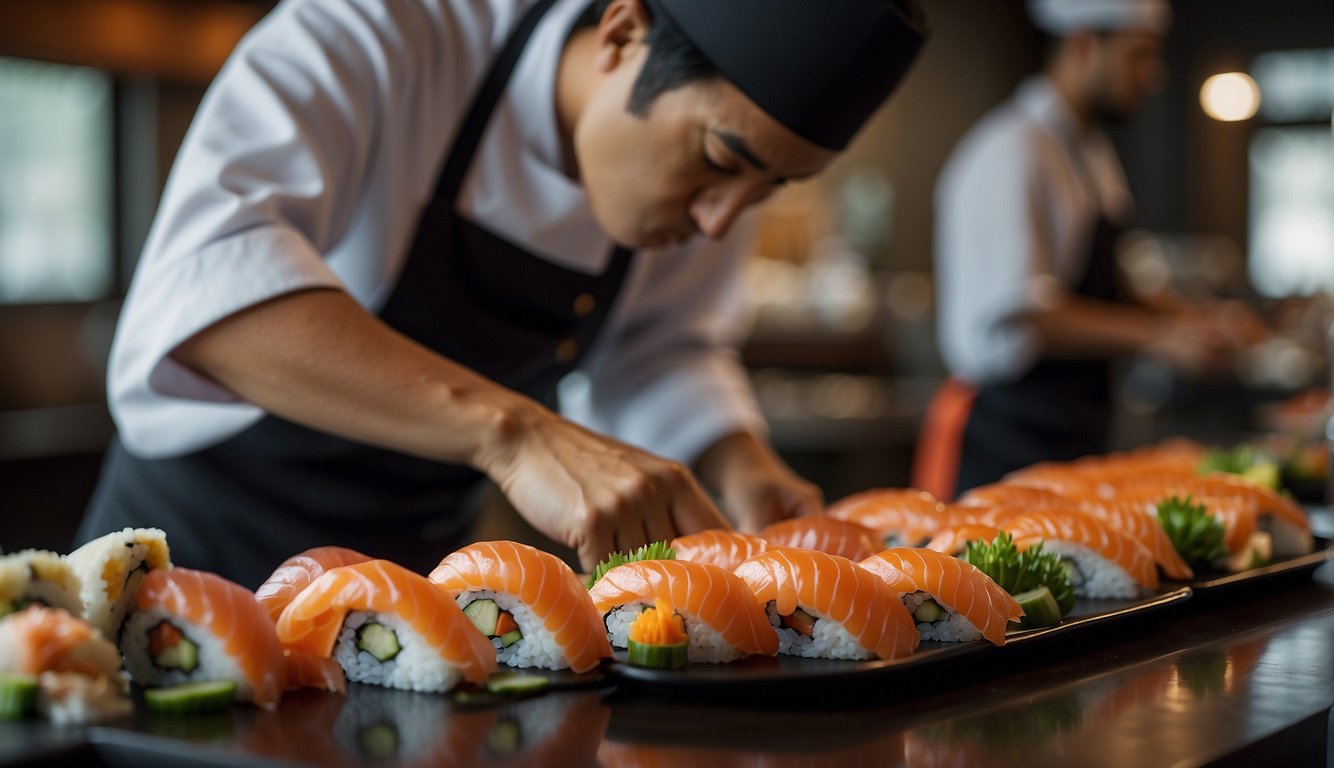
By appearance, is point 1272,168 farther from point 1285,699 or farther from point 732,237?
point 1285,699

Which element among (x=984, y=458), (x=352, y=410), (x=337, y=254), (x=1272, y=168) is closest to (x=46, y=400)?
(x=984, y=458)

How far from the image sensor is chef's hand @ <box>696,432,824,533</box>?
2.02 meters

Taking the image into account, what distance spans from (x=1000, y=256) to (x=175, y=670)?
2.94m

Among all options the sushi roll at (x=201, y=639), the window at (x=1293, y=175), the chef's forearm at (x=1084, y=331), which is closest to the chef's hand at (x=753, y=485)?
the sushi roll at (x=201, y=639)

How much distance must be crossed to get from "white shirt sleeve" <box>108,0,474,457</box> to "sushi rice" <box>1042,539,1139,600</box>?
89cm

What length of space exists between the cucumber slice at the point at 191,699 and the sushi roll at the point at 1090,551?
0.86 metres

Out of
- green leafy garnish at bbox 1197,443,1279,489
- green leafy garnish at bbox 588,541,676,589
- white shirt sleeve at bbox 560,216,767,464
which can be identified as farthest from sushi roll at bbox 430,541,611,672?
green leafy garnish at bbox 1197,443,1279,489

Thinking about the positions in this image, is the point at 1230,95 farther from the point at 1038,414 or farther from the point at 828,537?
the point at 828,537

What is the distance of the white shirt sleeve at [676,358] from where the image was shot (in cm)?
236

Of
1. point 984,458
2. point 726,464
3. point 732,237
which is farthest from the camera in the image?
point 984,458

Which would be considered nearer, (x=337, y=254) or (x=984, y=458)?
(x=337, y=254)

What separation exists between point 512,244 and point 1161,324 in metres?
2.50

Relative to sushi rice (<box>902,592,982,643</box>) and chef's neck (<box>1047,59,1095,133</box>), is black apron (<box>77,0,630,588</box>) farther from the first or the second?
chef's neck (<box>1047,59,1095,133</box>)

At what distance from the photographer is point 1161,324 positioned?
3975 mm
